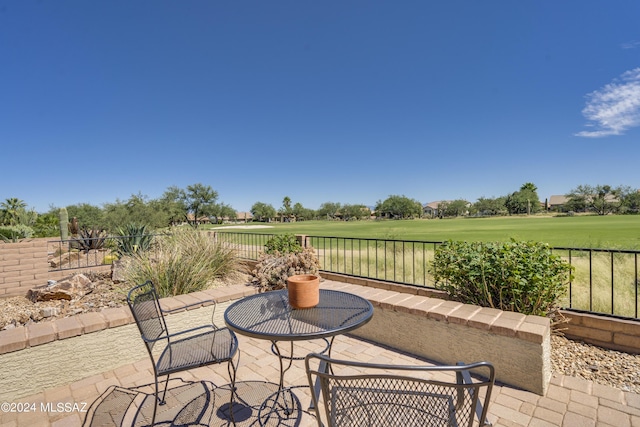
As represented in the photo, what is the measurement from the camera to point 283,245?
5605mm

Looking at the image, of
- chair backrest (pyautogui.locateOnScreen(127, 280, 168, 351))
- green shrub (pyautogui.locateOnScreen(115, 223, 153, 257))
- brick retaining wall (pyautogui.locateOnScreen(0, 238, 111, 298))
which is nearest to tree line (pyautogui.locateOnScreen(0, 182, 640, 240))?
green shrub (pyautogui.locateOnScreen(115, 223, 153, 257))

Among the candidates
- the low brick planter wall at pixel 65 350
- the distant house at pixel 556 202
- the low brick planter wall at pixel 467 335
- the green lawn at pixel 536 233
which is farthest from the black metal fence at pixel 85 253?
the distant house at pixel 556 202

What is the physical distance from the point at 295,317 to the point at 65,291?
16.0ft

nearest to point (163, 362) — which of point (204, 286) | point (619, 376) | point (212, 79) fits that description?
point (204, 286)

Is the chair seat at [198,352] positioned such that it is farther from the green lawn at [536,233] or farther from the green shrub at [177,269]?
the green lawn at [536,233]

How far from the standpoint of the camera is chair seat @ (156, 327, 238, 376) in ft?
5.90

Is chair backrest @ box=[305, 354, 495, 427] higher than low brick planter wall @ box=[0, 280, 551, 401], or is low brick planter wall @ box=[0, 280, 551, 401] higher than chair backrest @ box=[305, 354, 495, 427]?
chair backrest @ box=[305, 354, 495, 427]

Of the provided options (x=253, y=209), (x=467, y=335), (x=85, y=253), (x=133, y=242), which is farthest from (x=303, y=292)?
(x=253, y=209)

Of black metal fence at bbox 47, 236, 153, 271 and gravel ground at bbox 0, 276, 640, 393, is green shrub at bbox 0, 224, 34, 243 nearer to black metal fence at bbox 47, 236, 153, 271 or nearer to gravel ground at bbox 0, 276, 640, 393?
black metal fence at bbox 47, 236, 153, 271

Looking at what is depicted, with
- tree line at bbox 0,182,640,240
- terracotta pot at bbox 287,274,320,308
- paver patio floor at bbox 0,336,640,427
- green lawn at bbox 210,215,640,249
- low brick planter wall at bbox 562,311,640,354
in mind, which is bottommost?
green lawn at bbox 210,215,640,249

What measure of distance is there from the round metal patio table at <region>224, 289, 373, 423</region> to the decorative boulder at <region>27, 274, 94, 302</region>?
13.8 feet

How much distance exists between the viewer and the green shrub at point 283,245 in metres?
5.45

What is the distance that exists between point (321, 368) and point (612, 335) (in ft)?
11.2

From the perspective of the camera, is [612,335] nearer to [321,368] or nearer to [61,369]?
[321,368]
